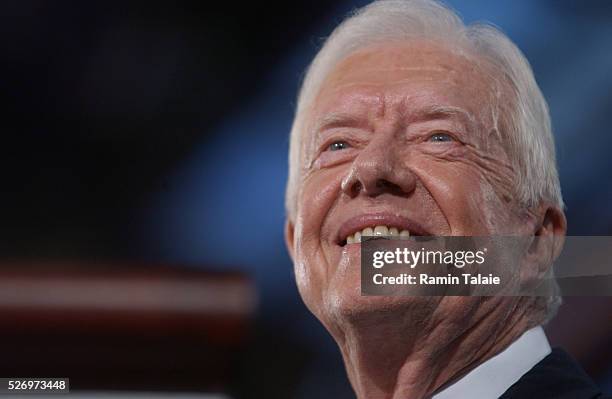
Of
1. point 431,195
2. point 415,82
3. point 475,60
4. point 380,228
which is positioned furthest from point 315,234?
point 475,60

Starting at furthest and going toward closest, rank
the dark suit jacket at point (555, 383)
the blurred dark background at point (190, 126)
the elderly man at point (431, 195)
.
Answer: the blurred dark background at point (190, 126) < the elderly man at point (431, 195) < the dark suit jacket at point (555, 383)

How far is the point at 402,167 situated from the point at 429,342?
0.31 meters

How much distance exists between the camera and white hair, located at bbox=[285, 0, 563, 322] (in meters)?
1.75

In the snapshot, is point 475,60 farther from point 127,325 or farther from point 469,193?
point 127,325

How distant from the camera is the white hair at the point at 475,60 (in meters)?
1.75

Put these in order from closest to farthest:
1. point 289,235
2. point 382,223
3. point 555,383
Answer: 1. point 555,383
2. point 382,223
3. point 289,235

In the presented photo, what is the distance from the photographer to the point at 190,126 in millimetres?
1952

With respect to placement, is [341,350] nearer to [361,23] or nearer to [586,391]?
[586,391]

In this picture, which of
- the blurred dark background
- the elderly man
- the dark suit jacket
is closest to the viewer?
the dark suit jacket

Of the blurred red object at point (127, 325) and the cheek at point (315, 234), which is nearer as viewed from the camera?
the cheek at point (315, 234)

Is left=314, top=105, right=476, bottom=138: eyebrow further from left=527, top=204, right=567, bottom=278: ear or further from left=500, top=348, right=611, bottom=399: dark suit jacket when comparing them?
left=500, top=348, right=611, bottom=399: dark suit jacket

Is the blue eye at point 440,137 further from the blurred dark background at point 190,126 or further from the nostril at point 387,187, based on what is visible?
the blurred dark background at point 190,126

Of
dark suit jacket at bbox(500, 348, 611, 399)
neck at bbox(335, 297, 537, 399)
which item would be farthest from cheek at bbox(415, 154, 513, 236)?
dark suit jacket at bbox(500, 348, 611, 399)

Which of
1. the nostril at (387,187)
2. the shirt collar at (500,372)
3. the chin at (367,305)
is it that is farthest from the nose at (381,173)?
the shirt collar at (500,372)
